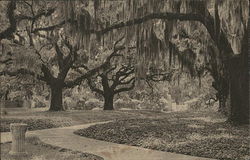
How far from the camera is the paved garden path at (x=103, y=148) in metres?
9.35

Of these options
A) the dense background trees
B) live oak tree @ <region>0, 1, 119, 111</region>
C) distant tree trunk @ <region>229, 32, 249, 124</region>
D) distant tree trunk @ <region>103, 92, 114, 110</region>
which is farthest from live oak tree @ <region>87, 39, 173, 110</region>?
distant tree trunk @ <region>229, 32, 249, 124</region>

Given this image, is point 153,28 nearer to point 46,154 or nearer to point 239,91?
point 239,91

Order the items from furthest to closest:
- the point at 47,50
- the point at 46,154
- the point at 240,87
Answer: the point at 47,50 < the point at 240,87 < the point at 46,154

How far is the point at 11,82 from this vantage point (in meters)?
26.3

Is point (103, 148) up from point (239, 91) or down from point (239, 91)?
down

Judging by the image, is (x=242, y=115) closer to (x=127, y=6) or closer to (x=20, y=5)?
(x=127, y=6)

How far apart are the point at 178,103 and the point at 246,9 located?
180 feet

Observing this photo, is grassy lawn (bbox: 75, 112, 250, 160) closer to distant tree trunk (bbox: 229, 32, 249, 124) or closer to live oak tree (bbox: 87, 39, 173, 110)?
Answer: distant tree trunk (bbox: 229, 32, 249, 124)

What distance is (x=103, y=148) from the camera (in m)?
10.9

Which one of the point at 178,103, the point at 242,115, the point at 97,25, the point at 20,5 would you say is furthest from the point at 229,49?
the point at 178,103

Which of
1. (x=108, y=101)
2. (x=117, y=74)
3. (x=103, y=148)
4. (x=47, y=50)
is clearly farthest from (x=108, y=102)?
(x=103, y=148)

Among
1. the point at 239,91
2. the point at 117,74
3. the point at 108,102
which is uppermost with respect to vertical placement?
the point at 117,74

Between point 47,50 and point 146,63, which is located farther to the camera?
point 47,50

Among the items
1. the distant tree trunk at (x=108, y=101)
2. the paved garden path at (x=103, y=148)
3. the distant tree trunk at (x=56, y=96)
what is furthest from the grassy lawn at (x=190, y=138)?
the distant tree trunk at (x=108, y=101)
